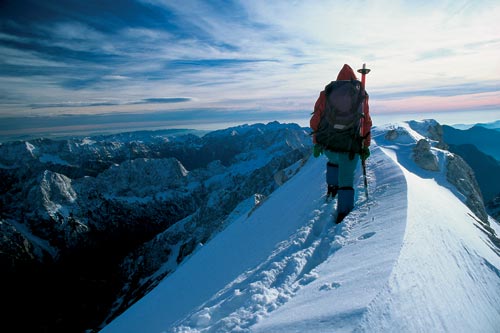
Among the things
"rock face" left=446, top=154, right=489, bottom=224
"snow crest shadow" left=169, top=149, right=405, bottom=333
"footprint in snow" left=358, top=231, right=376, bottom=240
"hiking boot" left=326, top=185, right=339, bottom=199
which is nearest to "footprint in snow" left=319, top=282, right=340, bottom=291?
"snow crest shadow" left=169, top=149, right=405, bottom=333

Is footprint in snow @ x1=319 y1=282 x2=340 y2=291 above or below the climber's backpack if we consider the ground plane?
below

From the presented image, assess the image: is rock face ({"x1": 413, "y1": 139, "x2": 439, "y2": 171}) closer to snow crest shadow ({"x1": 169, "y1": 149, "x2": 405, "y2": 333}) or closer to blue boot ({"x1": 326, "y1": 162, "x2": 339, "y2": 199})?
snow crest shadow ({"x1": 169, "y1": 149, "x2": 405, "y2": 333})

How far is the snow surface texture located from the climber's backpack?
1.84m

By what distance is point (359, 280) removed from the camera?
3.89m

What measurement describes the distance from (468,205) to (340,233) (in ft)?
28.5

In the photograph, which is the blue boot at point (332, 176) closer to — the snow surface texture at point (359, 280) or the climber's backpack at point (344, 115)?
the snow surface texture at point (359, 280)

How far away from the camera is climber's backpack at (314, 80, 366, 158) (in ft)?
21.2

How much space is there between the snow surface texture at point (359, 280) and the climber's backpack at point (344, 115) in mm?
1844

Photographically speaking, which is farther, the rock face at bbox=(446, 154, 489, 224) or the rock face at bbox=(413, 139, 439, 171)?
the rock face at bbox=(413, 139, 439, 171)

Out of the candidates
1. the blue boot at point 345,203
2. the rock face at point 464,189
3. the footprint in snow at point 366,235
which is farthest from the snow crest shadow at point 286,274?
the rock face at point 464,189

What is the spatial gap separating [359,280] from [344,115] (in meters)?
3.97

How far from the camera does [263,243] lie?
8820 mm

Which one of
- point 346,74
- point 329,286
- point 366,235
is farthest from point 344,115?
point 329,286

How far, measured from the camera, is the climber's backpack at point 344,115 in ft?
21.2
